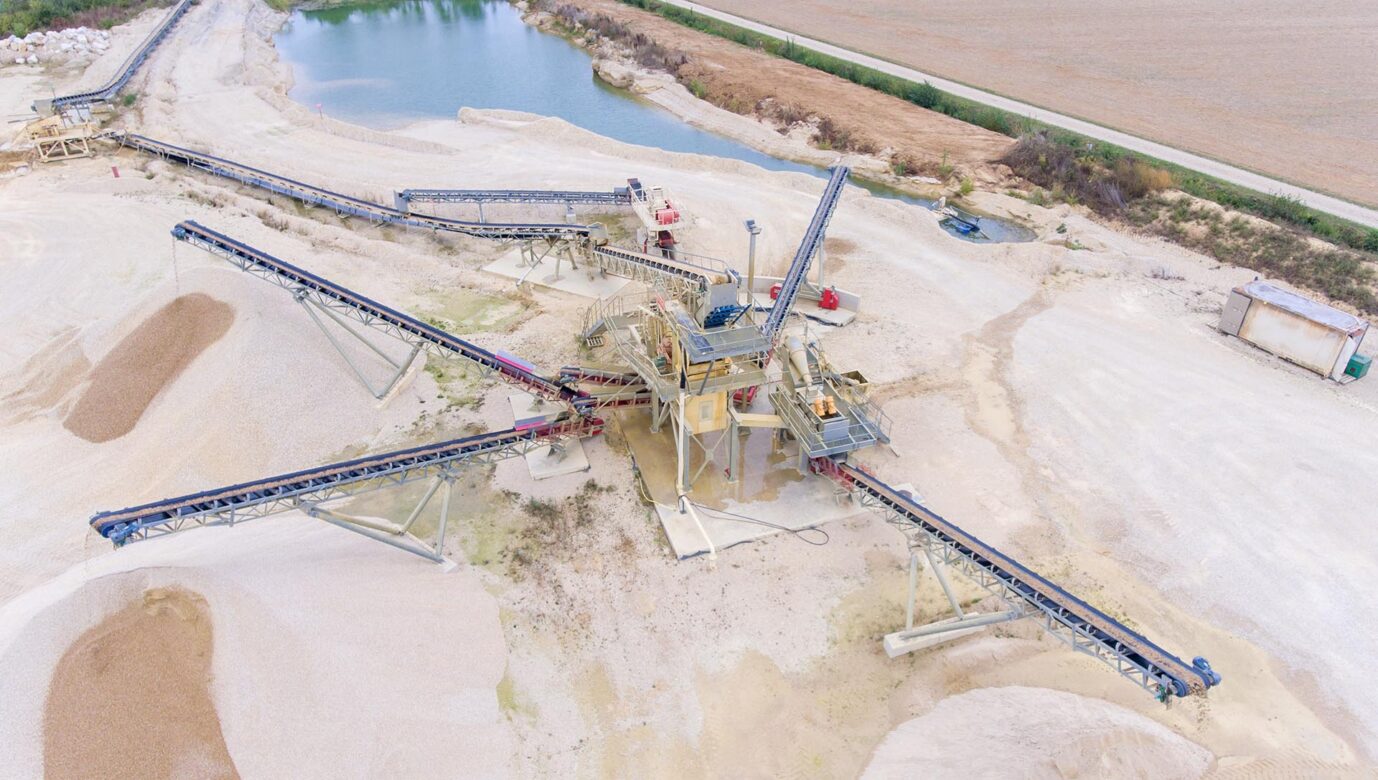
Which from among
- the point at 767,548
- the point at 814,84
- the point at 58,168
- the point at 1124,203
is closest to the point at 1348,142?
the point at 1124,203

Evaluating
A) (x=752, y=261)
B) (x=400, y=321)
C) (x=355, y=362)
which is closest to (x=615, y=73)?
(x=752, y=261)

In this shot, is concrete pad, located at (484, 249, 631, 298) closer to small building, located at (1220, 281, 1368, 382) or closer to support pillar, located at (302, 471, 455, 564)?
support pillar, located at (302, 471, 455, 564)

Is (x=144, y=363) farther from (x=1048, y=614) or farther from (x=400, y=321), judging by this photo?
(x=1048, y=614)

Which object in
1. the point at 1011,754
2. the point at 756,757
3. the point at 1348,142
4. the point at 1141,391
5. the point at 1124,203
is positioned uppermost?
the point at 1348,142

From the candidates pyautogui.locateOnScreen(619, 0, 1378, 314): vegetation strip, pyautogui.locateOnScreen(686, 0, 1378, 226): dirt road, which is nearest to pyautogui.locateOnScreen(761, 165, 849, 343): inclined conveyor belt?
pyautogui.locateOnScreen(619, 0, 1378, 314): vegetation strip

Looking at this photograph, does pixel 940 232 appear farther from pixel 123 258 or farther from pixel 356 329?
pixel 123 258
